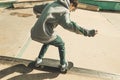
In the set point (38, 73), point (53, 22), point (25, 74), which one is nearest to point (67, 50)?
point (38, 73)

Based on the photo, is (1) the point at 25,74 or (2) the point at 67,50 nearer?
(1) the point at 25,74

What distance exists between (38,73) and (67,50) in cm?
156

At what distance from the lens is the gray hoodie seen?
4.59m

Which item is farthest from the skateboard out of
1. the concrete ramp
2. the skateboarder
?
the skateboarder

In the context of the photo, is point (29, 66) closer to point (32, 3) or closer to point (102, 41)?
point (102, 41)

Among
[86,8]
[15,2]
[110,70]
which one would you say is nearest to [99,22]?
[86,8]

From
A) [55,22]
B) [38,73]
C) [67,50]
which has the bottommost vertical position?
[38,73]

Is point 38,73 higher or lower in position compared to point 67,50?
lower

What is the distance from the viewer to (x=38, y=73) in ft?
17.8

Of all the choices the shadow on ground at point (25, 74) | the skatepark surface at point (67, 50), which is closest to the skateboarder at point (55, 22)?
the shadow on ground at point (25, 74)

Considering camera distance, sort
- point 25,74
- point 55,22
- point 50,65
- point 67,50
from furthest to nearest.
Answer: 1. point 67,50
2. point 50,65
3. point 25,74
4. point 55,22

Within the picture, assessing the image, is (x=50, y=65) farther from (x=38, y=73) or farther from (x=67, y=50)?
(x=67, y=50)

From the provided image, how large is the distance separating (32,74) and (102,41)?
9.90 feet

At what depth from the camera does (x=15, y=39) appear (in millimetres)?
7215
